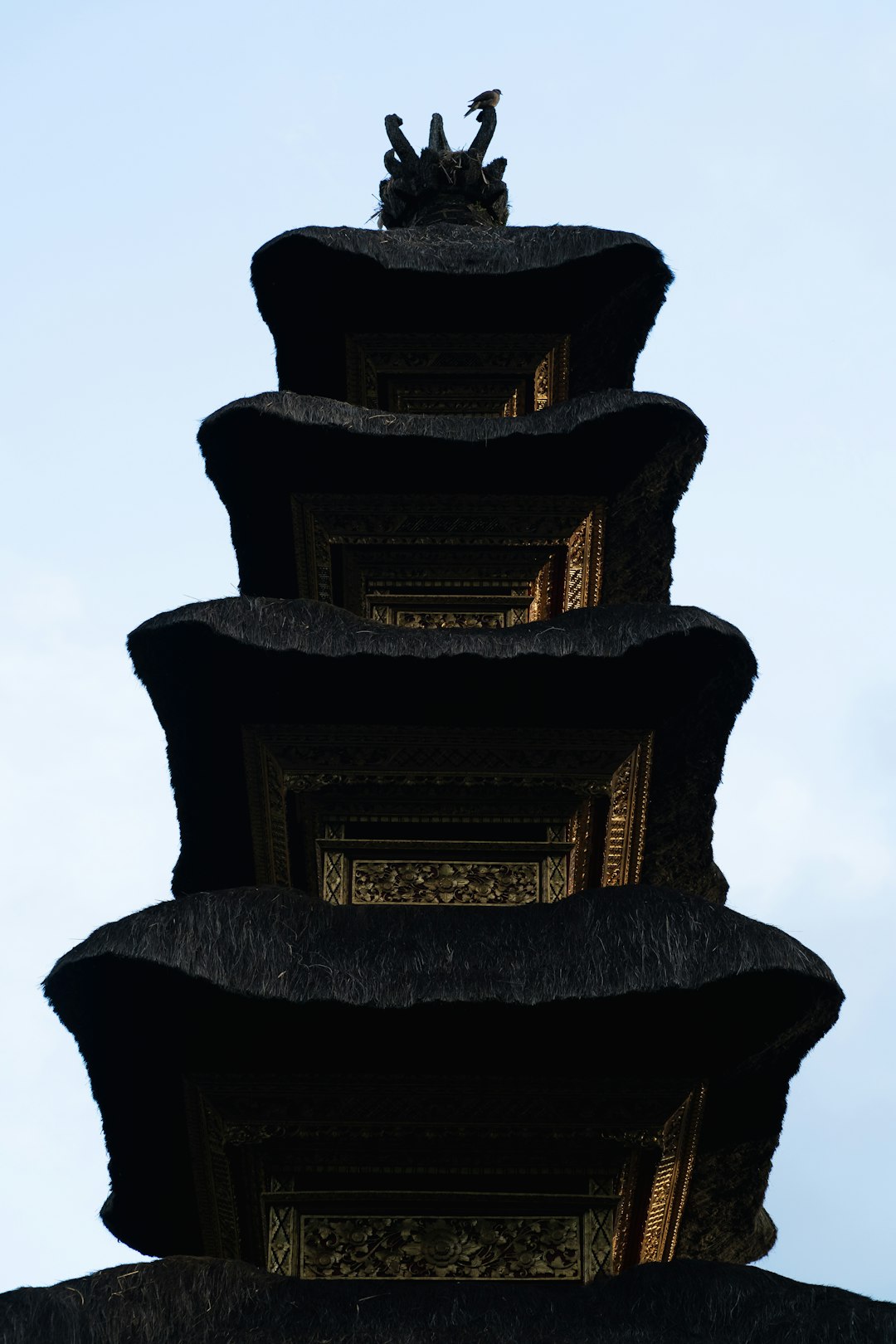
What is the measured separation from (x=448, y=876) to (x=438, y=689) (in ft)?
4.03

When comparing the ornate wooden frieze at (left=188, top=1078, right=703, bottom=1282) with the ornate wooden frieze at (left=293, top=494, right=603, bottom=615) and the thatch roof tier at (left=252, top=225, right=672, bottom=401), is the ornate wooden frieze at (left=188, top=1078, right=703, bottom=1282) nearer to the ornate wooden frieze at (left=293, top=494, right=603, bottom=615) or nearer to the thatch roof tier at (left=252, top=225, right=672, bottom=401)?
the ornate wooden frieze at (left=293, top=494, right=603, bottom=615)

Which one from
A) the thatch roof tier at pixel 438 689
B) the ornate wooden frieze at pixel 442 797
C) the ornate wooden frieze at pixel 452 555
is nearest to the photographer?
the thatch roof tier at pixel 438 689

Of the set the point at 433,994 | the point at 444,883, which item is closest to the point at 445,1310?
the point at 433,994

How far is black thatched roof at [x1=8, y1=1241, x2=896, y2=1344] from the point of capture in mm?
7902

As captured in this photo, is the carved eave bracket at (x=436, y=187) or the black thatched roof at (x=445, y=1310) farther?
the carved eave bracket at (x=436, y=187)

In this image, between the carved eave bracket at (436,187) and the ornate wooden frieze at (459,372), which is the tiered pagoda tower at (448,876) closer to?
the ornate wooden frieze at (459,372)

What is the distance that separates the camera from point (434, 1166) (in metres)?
9.98

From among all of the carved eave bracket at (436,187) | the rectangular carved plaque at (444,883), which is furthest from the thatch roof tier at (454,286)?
the rectangular carved plaque at (444,883)

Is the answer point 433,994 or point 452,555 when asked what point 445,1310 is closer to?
point 433,994

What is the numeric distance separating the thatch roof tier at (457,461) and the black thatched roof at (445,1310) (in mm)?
6312

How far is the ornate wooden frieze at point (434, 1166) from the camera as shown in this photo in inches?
384

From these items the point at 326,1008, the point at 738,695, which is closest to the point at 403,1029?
the point at 326,1008

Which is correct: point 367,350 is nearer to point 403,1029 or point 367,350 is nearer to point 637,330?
point 637,330

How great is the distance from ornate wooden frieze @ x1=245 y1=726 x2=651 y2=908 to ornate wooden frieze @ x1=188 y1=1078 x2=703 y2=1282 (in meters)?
1.88
